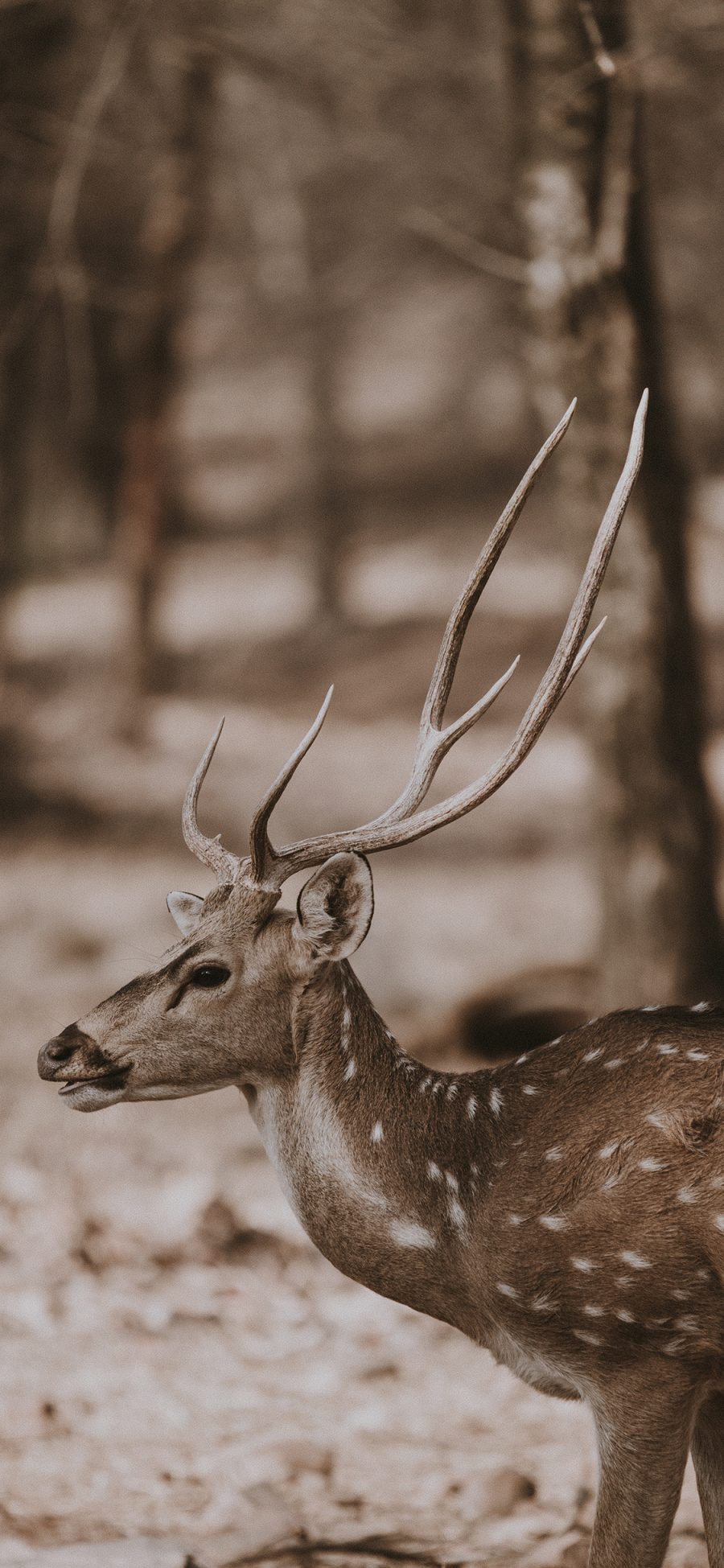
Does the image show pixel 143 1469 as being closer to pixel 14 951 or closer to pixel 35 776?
pixel 14 951

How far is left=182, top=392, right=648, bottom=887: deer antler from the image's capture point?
3.00m

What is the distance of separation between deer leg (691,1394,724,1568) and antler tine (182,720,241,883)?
1445 millimetres

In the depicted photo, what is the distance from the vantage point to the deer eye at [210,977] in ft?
10.3

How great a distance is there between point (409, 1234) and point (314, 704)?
999 cm

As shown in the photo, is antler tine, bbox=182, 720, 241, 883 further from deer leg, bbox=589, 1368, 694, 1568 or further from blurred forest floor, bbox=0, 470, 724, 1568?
deer leg, bbox=589, 1368, 694, 1568

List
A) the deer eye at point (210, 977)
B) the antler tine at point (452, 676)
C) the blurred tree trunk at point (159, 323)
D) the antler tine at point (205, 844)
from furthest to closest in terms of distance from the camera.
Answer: the blurred tree trunk at point (159, 323) < the antler tine at point (205, 844) < the deer eye at point (210, 977) < the antler tine at point (452, 676)

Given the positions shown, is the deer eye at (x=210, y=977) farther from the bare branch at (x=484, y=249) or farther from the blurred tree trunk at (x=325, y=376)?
the blurred tree trunk at (x=325, y=376)

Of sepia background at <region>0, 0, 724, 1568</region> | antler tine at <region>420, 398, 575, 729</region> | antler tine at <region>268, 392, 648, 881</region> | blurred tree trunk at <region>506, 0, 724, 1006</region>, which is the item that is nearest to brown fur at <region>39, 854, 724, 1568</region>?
antler tine at <region>268, 392, 648, 881</region>

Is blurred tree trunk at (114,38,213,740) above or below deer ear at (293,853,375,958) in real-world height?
above

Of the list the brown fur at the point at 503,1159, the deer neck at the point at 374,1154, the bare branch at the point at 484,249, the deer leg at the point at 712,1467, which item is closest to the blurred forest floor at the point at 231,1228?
the deer leg at the point at 712,1467

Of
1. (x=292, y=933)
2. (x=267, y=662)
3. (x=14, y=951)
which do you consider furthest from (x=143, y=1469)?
(x=267, y=662)

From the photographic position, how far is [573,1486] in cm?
383

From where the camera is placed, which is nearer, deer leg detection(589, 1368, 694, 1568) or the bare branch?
deer leg detection(589, 1368, 694, 1568)

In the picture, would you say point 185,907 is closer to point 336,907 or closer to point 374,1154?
point 336,907
